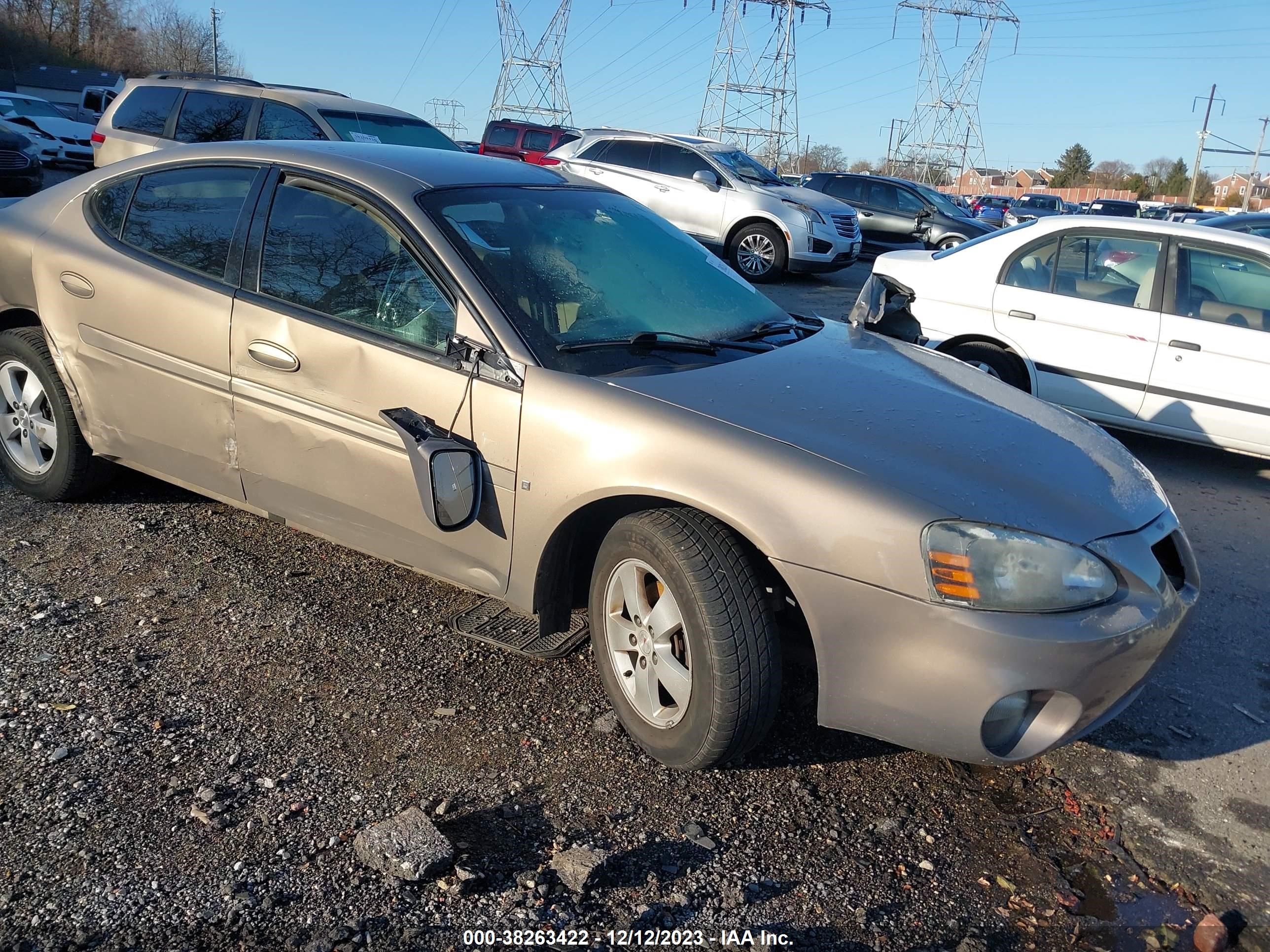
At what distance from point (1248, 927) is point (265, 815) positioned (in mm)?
2498

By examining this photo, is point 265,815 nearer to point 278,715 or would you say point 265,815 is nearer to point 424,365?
point 278,715

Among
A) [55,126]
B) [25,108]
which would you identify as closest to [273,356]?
[55,126]

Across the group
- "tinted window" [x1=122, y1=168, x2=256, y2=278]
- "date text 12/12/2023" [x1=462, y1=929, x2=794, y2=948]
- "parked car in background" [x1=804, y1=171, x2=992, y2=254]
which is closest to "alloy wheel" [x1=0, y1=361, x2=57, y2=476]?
"tinted window" [x1=122, y1=168, x2=256, y2=278]

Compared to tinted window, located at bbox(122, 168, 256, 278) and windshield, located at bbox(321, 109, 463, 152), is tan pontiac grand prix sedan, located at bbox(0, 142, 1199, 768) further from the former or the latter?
windshield, located at bbox(321, 109, 463, 152)

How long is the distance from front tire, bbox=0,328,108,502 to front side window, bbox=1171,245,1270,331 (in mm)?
6158

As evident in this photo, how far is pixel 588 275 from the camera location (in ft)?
11.1

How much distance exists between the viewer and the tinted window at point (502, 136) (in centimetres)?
2055

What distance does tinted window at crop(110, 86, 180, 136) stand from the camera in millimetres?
10398

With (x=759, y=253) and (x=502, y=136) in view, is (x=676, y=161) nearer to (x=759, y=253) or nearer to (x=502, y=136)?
(x=759, y=253)

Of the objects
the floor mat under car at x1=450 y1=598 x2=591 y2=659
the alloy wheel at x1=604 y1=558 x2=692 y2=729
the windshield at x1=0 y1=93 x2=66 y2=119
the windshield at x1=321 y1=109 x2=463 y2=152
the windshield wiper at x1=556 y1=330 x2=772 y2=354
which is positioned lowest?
the floor mat under car at x1=450 y1=598 x2=591 y2=659

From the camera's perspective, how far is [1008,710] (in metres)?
2.51

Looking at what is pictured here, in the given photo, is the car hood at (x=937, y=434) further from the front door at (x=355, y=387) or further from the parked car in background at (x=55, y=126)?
the parked car in background at (x=55, y=126)

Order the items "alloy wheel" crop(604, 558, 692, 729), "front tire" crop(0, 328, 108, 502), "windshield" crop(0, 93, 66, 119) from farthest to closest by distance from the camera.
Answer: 1. "windshield" crop(0, 93, 66, 119)
2. "front tire" crop(0, 328, 108, 502)
3. "alloy wheel" crop(604, 558, 692, 729)

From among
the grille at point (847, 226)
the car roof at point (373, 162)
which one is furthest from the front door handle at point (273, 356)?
the grille at point (847, 226)
